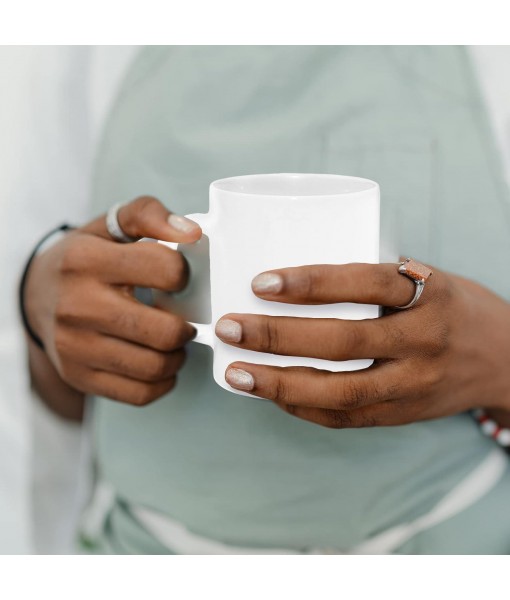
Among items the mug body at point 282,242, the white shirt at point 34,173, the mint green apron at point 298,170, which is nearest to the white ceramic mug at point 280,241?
the mug body at point 282,242

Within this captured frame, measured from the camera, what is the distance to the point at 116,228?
0.48m

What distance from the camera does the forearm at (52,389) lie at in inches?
25.0

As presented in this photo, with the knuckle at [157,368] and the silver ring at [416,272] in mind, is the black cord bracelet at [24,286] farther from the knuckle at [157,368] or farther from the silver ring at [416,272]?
the silver ring at [416,272]

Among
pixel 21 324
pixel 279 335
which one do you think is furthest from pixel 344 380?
pixel 21 324

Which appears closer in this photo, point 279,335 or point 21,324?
point 279,335

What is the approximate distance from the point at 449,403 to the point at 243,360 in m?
0.19

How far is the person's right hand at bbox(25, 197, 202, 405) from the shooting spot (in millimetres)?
450

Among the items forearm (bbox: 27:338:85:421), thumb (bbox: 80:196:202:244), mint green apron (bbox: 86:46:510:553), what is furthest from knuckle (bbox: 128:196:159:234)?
forearm (bbox: 27:338:85:421)

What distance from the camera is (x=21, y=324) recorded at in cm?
62

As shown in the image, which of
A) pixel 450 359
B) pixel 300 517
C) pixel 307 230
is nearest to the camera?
pixel 307 230

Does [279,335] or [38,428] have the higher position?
[279,335]

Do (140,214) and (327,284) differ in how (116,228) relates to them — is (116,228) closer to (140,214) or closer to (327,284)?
(140,214)

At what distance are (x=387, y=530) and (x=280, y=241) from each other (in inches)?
14.1

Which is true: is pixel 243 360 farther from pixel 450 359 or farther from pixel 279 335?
pixel 450 359
